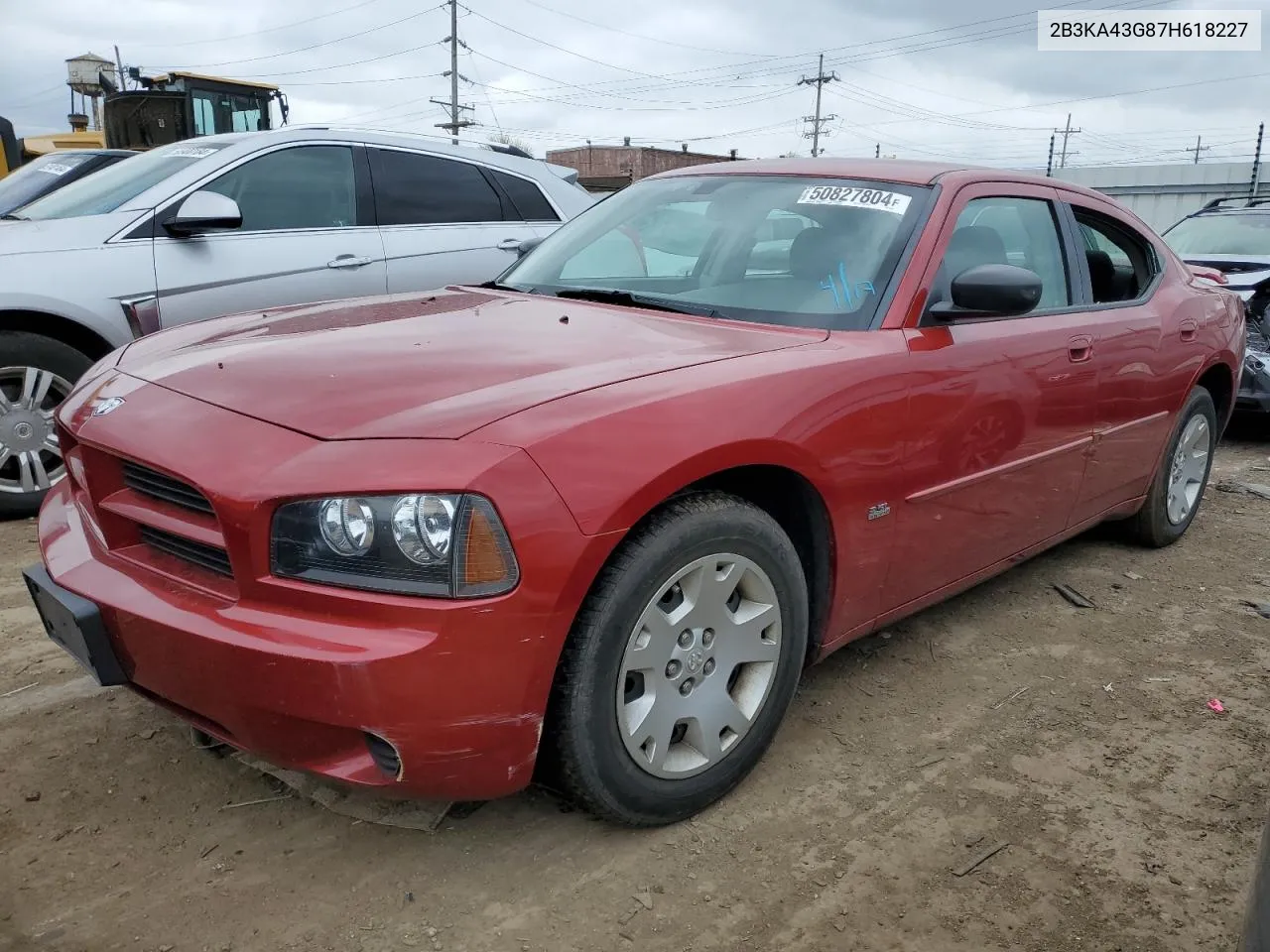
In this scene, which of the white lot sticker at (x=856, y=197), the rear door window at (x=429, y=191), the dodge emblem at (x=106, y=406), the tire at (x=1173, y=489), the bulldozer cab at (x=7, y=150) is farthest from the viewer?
the bulldozer cab at (x=7, y=150)

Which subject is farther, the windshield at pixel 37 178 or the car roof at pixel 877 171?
the windshield at pixel 37 178

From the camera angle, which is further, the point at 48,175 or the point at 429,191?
the point at 48,175

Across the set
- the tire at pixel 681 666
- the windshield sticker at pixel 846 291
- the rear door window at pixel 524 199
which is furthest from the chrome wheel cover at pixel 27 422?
the windshield sticker at pixel 846 291

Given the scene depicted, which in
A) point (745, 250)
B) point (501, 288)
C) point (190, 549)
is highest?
point (745, 250)

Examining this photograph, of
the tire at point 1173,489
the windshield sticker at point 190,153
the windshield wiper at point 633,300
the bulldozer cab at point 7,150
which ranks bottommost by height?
the tire at point 1173,489

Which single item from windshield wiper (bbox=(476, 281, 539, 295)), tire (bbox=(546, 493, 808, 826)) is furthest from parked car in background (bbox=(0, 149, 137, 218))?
tire (bbox=(546, 493, 808, 826))

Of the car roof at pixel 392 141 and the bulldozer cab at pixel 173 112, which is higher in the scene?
the bulldozer cab at pixel 173 112

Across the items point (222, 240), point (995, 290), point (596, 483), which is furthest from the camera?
point (222, 240)

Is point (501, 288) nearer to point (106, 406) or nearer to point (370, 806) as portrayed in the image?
point (106, 406)

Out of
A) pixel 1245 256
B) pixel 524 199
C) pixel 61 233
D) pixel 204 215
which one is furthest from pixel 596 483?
pixel 1245 256

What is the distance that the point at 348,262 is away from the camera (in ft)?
16.6

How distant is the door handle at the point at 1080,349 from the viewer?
3307 mm

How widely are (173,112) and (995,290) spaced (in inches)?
559

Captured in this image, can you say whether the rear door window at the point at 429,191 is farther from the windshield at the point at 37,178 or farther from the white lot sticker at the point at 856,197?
the white lot sticker at the point at 856,197
